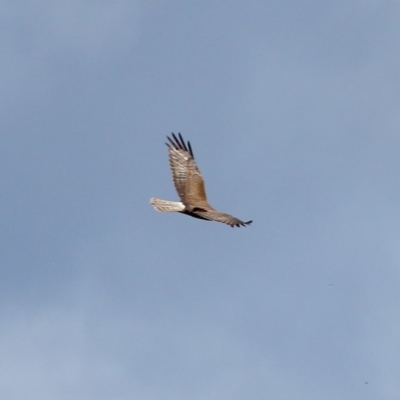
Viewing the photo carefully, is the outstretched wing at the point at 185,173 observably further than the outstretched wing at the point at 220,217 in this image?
Yes

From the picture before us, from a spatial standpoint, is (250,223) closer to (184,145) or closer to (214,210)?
(214,210)

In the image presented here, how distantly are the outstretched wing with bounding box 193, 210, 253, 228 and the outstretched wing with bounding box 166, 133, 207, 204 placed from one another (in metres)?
1.51

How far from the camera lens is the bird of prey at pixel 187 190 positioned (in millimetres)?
42969

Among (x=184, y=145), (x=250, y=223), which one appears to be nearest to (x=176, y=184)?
(x=184, y=145)

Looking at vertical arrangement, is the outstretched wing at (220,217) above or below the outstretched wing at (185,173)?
below

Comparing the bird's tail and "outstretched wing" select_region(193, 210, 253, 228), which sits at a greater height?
the bird's tail

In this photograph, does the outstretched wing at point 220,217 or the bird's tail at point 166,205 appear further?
the bird's tail at point 166,205

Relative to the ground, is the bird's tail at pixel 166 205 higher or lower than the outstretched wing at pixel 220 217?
higher

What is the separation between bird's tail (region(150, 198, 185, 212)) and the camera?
44.8 metres

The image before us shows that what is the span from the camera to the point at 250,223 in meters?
38.9

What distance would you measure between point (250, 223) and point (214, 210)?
4717 mm

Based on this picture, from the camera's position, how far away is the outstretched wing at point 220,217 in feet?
132

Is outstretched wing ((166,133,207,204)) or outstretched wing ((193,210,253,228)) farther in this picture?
outstretched wing ((166,133,207,204))

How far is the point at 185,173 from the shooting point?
4728cm
